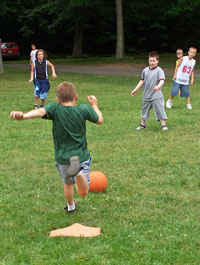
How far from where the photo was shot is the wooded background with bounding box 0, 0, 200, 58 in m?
40.3

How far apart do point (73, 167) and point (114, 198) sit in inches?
53.8

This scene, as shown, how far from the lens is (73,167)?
4645 mm

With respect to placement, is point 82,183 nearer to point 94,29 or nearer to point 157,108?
point 157,108

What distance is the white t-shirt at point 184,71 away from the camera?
1293 cm

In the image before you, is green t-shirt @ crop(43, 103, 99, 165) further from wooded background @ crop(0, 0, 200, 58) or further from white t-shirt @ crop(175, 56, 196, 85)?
wooded background @ crop(0, 0, 200, 58)

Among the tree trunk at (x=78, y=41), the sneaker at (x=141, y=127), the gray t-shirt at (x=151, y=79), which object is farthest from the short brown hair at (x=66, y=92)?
the tree trunk at (x=78, y=41)

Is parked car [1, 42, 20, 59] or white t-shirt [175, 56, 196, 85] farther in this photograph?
parked car [1, 42, 20, 59]

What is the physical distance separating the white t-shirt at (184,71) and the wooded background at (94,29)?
2561cm

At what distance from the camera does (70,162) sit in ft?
15.4

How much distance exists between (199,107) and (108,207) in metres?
8.47

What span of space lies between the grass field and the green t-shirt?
2.76 ft

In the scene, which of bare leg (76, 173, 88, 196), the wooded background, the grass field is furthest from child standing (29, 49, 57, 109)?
the wooded background

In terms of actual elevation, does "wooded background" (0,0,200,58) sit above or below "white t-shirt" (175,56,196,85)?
above

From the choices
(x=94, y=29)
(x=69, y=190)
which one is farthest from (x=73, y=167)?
(x=94, y=29)
